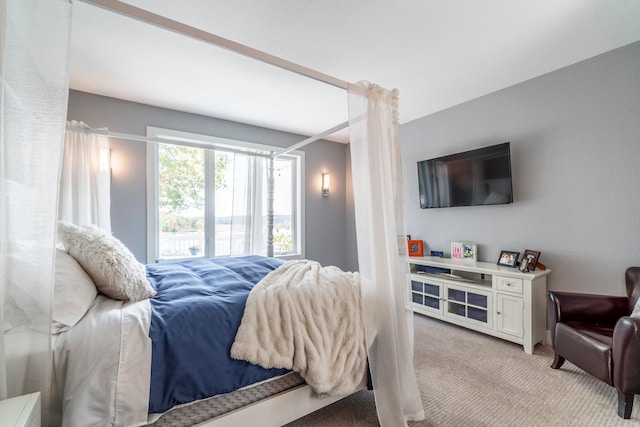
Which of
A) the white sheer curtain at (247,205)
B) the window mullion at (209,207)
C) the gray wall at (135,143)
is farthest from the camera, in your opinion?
the window mullion at (209,207)

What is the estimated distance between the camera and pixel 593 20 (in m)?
1.98

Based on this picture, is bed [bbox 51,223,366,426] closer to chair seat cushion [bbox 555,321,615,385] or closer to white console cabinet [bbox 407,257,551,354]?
white console cabinet [bbox 407,257,551,354]

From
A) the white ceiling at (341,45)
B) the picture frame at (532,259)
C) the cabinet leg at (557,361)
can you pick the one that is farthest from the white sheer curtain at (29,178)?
the picture frame at (532,259)

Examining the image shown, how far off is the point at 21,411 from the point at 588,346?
286cm

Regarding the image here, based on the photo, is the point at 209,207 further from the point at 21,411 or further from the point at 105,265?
the point at 21,411

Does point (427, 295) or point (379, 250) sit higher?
point (379, 250)

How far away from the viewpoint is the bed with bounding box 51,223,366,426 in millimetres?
1050

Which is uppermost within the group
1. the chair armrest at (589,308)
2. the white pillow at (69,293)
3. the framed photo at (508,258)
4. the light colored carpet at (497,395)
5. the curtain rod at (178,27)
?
the curtain rod at (178,27)

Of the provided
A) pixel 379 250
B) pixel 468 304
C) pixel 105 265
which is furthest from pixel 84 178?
pixel 468 304

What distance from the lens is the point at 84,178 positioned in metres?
2.54

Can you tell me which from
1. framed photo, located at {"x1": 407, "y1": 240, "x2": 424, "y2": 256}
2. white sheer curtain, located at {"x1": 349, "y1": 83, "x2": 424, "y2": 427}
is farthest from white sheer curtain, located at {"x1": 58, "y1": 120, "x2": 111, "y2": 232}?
framed photo, located at {"x1": 407, "y1": 240, "x2": 424, "y2": 256}

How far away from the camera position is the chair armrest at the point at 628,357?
63.1 inches

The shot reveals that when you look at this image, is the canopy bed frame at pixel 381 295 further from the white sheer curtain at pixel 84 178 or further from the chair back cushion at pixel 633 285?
the white sheer curtain at pixel 84 178

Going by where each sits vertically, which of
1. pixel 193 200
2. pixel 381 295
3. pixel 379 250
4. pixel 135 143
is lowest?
pixel 381 295
